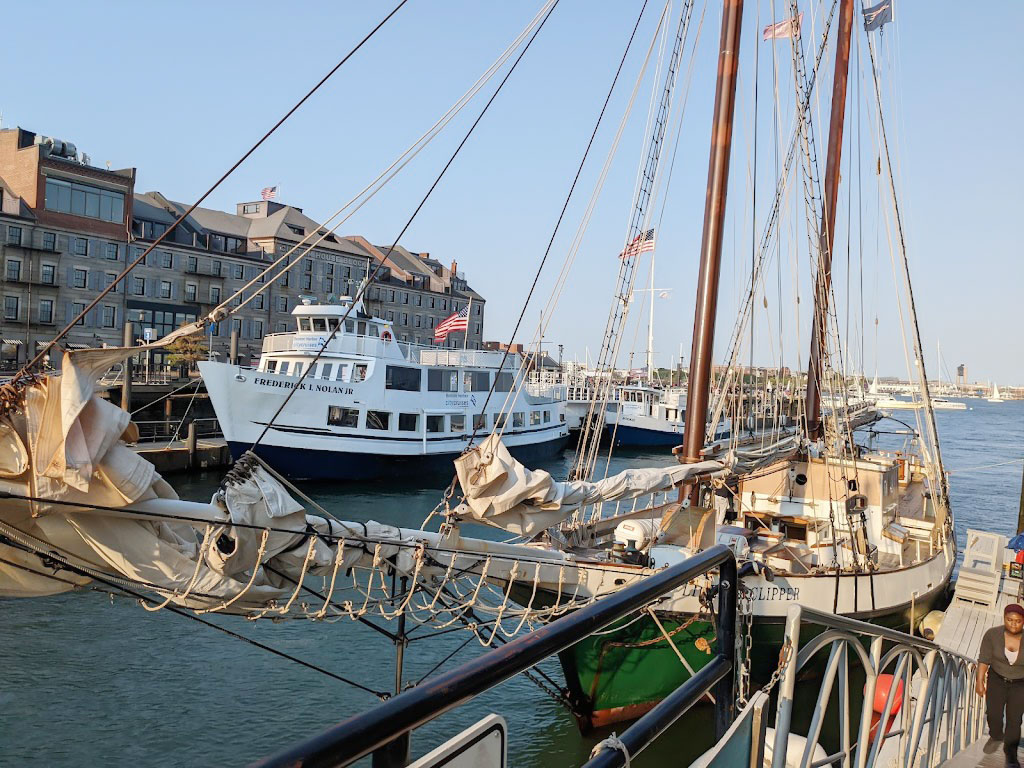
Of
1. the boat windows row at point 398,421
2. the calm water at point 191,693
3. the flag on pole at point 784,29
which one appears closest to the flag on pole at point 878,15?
the flag on pole at point 784,29

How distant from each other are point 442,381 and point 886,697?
3222cm

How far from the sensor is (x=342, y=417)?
32281 millimetres

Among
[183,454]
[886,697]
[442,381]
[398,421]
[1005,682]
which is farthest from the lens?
[442,381]

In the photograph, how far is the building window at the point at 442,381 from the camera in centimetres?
3584

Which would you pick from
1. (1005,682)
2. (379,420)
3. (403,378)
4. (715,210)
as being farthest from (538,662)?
(403,378)

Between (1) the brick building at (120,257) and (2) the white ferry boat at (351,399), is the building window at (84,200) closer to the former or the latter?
(1) the brick building at (120,257)

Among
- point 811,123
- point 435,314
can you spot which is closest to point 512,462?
point 811,123

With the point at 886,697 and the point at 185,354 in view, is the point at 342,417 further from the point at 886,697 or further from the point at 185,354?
the point at 886,697

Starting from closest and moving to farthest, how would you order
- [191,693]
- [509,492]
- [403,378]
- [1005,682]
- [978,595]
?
1. [1005,682]
2. [509,492]
3. [191,693]
4. [978,595]
5. [403,378]

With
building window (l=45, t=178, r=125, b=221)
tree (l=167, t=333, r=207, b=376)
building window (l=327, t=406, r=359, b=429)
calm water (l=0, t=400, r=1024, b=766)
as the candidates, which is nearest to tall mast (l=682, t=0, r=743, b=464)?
calm water (l=0, t=400, r=1024, b=766)

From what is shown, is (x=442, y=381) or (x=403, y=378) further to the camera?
(x=442, y=381)

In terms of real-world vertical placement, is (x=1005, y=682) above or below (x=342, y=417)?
below

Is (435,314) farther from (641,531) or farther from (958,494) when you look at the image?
(641,531)

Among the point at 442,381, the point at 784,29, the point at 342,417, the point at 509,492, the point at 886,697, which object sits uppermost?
the point at 784,29
